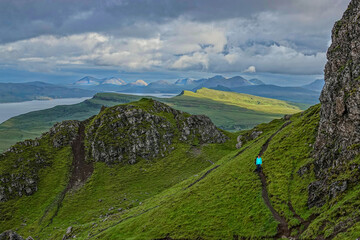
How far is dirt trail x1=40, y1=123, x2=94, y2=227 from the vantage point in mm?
109225

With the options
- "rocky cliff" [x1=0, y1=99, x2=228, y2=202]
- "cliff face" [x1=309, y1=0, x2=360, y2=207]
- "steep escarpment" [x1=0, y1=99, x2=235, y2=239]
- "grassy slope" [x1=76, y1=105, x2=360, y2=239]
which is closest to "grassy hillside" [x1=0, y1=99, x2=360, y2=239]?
"grassy slope" [x1=76, y1=105, x2=360, y2=239]

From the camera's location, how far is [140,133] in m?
140

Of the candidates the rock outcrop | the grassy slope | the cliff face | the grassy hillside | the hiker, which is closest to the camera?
the grassy slope

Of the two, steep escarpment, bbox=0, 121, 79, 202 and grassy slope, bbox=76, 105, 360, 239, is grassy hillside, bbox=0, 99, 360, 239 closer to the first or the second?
grassy slope, bbox=76, 105, 360, 239

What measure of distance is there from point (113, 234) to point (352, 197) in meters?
53.0

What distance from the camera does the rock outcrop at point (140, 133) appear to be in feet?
437

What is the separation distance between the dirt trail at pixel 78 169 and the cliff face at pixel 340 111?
333 feet

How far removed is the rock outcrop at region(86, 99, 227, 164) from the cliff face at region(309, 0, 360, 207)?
315 ft

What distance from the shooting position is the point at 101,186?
376 feet

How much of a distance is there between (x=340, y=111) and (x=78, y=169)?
12150 cm

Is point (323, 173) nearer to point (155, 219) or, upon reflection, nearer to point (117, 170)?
point (155, 219)

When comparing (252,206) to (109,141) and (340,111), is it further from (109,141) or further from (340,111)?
(109,141)

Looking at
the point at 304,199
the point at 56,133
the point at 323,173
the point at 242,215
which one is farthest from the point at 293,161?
the point at 56,133

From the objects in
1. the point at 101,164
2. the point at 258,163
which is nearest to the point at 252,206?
the point at 258,163
